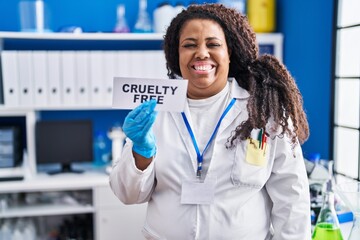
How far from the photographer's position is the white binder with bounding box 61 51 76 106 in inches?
103

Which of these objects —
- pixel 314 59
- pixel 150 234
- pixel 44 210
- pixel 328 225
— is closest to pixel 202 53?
pixel 150 234

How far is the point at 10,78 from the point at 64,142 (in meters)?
0.53

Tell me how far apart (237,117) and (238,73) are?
19 cm

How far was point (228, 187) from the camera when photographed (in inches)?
49.2

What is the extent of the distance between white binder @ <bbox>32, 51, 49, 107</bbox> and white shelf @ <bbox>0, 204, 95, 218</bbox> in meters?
0.65

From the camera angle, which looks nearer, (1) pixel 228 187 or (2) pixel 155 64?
(1) pixel 228 187

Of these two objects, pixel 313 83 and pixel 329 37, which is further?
pixel 313 83

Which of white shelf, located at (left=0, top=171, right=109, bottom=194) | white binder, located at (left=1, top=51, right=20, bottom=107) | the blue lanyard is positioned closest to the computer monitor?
white shelf, located at (left=0, top=171, right=109, bottom=194)

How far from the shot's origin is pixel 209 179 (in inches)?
49.5

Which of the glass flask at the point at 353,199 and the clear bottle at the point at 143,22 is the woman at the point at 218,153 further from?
the clear bottle at the point at 143,22

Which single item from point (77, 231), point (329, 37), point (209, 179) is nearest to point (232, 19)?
point (209, 179)

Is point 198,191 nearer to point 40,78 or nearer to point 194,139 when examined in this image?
point 194,139

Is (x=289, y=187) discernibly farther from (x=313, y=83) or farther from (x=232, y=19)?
(x=313, y=83)

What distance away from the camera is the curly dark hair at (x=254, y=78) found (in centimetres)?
127
